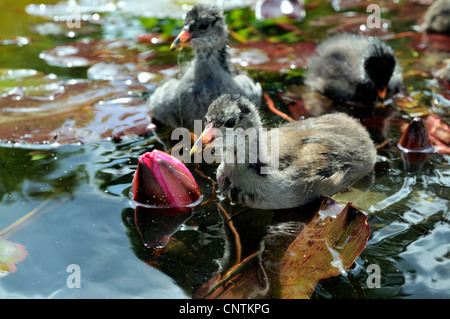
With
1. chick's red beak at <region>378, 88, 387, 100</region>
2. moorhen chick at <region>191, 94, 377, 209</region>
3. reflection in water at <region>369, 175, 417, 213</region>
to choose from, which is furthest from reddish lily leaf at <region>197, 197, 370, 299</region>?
chick's red beak at <region>378, 88, 387, 100</region>

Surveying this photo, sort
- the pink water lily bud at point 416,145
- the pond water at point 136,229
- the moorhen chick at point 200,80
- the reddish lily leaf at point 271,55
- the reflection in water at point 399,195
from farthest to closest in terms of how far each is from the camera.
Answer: the reddish lily leaf at point 271,55, the moorhen chick at point 200,80, the pink water lily bud at point 416,145, the reflection in water at point 399,195, the pond water at point 136,229

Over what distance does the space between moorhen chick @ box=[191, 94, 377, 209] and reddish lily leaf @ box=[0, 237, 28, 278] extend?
38.5 inches

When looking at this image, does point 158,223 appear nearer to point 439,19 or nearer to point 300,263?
point 300,263

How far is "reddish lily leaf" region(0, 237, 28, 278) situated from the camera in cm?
240

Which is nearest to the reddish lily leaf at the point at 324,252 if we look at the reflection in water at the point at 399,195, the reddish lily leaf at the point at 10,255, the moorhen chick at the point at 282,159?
the moorhen chick at the point at 282,159

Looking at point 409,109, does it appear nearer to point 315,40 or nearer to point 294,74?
point 294,74

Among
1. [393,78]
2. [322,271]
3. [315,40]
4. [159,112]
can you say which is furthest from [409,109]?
[322,271]

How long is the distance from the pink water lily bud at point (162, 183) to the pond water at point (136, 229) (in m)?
0.09

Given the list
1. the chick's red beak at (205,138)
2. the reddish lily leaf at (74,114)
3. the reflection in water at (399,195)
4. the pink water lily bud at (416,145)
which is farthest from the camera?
the reddish lily leaf at (74,114)

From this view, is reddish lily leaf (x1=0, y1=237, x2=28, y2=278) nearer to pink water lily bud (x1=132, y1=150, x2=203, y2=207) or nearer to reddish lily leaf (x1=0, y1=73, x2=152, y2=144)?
pink water lily bud (x1=132, y1=150, x2=203, y2=207)

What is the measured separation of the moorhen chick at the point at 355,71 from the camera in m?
4.10

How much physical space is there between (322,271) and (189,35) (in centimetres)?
221

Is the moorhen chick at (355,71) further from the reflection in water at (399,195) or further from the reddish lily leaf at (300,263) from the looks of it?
the reddish lily leaf at (300,263)

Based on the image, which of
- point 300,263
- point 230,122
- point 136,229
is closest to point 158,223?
point 136,229
